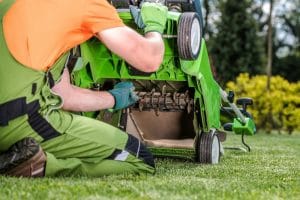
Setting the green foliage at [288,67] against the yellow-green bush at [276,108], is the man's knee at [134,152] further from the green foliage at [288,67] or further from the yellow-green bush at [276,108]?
the green foliage at [288,67]

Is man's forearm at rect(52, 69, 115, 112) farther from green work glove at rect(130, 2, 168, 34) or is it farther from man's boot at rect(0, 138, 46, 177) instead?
man's boot at rect(0, 138, 46, 177)

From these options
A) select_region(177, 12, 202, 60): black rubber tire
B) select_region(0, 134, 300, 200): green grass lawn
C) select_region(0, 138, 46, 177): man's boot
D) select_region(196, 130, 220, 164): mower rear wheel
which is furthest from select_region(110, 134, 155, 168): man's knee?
select_region(196, 130, 220, 164): mower rear wheel

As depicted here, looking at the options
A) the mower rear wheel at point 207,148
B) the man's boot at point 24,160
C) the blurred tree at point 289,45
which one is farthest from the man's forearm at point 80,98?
the blurred tree at point 289,45

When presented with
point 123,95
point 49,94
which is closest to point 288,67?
point 123,95

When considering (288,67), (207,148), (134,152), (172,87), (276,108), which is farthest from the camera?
(288,67)

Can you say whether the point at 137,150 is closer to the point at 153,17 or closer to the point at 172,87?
the point at 153,17

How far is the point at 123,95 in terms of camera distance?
3.54 metres

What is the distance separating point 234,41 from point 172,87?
17.0m

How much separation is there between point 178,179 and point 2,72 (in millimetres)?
957

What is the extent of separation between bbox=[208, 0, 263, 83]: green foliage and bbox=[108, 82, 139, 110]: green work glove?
54.8ft

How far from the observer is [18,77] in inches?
103

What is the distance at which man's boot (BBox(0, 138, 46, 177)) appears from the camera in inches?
101

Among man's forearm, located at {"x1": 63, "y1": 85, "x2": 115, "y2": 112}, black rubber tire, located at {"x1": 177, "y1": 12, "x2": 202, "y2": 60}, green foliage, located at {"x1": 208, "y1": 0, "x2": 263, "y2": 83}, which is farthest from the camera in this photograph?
green foliage, located at {"x1": 208, "y1": 0, "x2": 263, "y2": 83}

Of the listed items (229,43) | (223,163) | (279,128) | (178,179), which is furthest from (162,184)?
(229,43)
